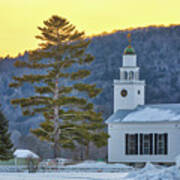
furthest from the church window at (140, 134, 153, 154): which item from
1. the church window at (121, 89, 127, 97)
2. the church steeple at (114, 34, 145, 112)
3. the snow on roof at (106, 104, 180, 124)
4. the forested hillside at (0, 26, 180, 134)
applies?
the forested hillside at (0, 26, 180, 134)

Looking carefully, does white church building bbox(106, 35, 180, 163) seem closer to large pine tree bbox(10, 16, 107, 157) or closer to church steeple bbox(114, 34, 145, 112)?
church steeple bbox(114, 34, 145, 112)

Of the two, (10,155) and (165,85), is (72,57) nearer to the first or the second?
(10,155)

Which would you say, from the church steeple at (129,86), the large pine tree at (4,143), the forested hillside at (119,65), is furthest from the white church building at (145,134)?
the forested hillside at (119,65)

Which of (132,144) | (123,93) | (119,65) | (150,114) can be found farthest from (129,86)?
(119,65)

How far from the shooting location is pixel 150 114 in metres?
63.2

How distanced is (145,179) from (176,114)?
94.8 feet

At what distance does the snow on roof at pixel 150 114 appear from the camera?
6200 cm

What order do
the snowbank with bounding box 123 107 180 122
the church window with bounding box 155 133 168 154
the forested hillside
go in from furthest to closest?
1. the forested hillside
2. the snowbank with bounding box 123 107 180 122
3. the church window with bounding box 155 133 168 154

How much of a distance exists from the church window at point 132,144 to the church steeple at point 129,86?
4043 millimetres

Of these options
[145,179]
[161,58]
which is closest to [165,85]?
[161,58]

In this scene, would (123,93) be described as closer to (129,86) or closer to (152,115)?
(129,86)

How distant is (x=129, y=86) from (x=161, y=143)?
6.94 meters

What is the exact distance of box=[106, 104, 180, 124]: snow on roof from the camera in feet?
203

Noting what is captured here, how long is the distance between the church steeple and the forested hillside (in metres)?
70.5
